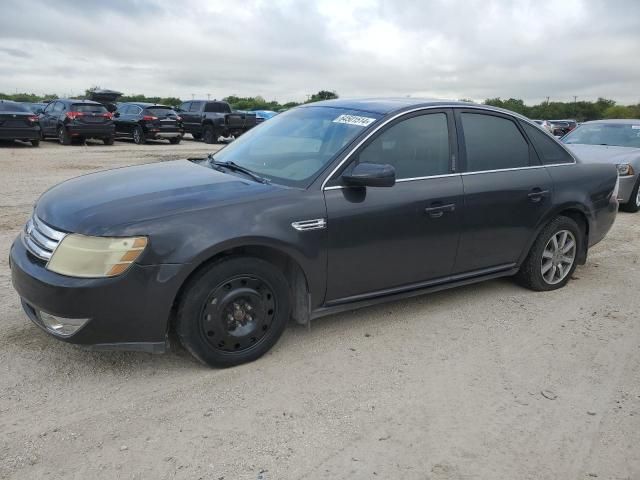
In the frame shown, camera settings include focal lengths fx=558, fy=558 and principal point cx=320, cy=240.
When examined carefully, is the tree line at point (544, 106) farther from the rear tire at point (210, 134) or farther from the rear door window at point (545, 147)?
the rear door window at point (545, 147)

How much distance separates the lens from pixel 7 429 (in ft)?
8.97

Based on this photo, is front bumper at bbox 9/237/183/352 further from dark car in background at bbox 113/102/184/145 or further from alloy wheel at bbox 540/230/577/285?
dark car in background at bbox 113/102/184/145

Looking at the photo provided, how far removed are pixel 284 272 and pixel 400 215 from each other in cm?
89

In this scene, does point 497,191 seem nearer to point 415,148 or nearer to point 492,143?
point 492,143

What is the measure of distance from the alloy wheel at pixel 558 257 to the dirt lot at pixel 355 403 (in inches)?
22.8

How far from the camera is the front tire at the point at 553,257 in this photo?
4.83 metres

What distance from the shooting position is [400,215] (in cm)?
384

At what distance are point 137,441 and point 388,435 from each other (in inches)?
48.5

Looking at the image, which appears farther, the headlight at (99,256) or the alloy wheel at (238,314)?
the alloy wheel at (238,314)

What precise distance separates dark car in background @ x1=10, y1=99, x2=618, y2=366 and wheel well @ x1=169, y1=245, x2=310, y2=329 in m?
0.01

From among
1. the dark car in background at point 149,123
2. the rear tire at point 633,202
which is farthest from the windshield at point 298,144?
the dark car in background at point 149,123

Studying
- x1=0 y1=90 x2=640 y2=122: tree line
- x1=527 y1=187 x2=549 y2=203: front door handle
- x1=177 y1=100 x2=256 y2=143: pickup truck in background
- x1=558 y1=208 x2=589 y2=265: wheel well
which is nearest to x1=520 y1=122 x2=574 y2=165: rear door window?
x1=527 y1=187 x2=549 y2=203: front door handle

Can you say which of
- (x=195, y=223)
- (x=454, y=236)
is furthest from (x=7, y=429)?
(x=454, y=236)

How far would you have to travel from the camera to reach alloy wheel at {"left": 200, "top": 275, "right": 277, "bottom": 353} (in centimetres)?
326
